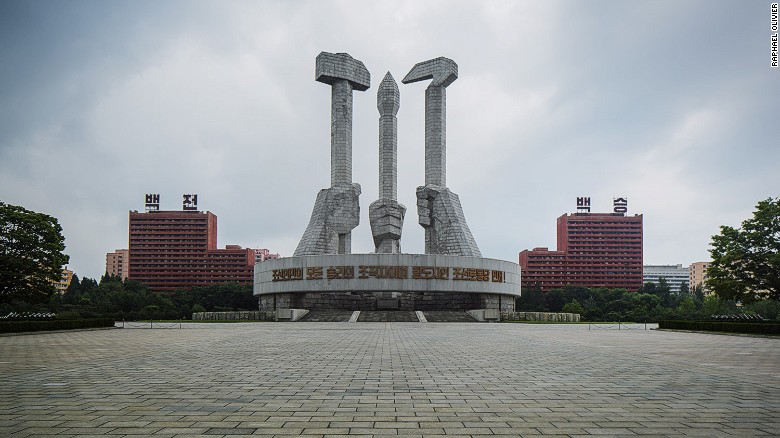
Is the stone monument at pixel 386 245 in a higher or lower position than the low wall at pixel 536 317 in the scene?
higher

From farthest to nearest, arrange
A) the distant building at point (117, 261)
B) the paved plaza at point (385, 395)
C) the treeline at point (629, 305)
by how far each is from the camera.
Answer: the distant building at point (117, 261) → the treeline at point (629, 305) → the paved plaza at point (385, 395)

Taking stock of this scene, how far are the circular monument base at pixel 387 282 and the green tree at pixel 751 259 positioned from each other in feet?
65.1

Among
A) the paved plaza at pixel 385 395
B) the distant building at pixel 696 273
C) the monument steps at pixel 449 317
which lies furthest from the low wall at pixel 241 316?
the distant building at pixel 696 273

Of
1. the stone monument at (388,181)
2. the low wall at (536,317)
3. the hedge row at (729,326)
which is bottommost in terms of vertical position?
the low wall at (536,317)

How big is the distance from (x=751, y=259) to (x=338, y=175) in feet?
117

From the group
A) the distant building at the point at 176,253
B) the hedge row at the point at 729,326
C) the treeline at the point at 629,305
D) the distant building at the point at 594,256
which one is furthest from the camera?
the distant building at the point at 594,256

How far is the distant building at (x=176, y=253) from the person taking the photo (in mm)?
129125

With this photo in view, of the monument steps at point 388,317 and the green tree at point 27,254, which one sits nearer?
the green tree at point 27,254

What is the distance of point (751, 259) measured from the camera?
35.1 m

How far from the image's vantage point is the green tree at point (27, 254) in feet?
114

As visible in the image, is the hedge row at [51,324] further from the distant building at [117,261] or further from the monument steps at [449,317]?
the distant building at [117,261]

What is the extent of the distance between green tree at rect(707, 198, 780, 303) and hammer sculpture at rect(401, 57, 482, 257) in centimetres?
2416

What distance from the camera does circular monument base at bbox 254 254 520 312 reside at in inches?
1967

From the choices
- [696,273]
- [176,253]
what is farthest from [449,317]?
[696,273]
